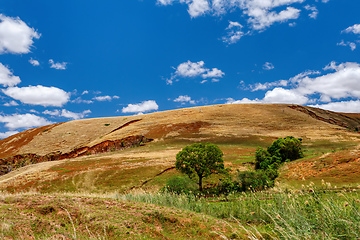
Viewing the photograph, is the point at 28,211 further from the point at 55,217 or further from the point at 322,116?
the point at 322,116

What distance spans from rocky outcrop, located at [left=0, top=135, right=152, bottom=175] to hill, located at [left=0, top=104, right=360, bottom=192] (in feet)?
0.99

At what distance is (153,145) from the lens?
2511 inches

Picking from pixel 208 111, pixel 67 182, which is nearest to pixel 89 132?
pixel 208 111

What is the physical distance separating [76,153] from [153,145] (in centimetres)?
2843

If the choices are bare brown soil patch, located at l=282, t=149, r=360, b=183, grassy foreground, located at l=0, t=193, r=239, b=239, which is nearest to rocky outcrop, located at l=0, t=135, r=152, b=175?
bare brown soil patch, located at l=282, t=149, r=360, b=183

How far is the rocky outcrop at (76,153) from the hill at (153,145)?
30 cm

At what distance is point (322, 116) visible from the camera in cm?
10131

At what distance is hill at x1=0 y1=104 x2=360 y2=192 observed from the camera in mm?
34031

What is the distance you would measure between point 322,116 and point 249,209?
351 ft

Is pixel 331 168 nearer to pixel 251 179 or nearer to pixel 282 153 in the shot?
pixel 251 179

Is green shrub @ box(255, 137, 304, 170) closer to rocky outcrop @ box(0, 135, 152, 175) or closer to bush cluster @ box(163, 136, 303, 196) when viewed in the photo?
bush cluster @ box(163, 136, 303, 196)

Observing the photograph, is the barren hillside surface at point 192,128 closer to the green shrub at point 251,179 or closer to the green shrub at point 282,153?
the green shrub at point 282,153

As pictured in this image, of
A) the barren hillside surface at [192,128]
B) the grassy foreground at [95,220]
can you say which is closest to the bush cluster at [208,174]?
the grassy foreground at [95,220]

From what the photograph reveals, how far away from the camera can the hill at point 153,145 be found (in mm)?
34031
